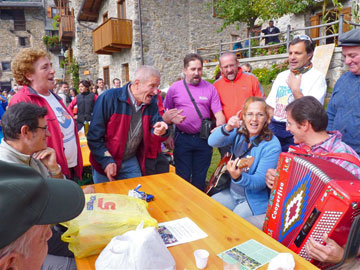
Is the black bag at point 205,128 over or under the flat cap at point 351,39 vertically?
under

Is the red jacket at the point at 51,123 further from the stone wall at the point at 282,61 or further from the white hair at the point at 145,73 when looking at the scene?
the stone wall at the point at 282,61

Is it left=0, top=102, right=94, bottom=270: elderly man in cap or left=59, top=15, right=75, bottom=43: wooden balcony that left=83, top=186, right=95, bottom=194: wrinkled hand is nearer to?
left=0, top=102, right=94, bottom=270: elderly man in cap

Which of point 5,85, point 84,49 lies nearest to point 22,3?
point 5,85

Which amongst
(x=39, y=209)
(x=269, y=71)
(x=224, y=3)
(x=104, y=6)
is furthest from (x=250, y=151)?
(x=104, y=6)

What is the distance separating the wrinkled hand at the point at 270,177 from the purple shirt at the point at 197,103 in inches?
58.0

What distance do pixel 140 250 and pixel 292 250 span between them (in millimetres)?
Result: 916

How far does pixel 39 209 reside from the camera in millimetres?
628

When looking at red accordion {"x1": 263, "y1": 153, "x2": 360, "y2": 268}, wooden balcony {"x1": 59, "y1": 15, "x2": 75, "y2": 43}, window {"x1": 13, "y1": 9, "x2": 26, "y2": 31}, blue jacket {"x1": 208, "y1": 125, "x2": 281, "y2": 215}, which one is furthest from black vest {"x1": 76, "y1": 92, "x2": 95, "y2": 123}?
window {"x1": 13, "y1": 9, "x2": 26, "y2": 31}

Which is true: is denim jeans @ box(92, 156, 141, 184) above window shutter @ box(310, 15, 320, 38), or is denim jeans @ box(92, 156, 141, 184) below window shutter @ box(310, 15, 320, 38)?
below

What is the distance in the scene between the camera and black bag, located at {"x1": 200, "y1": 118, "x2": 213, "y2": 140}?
3400 mm

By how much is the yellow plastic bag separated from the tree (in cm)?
1158

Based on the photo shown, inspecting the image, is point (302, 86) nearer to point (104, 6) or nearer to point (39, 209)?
point (39, 209)

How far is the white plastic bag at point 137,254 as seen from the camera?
116 cm

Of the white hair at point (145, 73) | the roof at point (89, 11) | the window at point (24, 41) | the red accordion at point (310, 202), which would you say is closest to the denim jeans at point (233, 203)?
the red accordion at point (310, 202)
